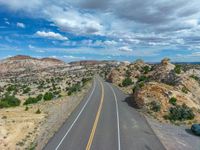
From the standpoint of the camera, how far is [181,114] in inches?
1268

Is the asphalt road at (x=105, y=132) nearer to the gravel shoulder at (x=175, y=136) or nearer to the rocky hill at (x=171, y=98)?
the gravel shoulder at (x=175, y=136)

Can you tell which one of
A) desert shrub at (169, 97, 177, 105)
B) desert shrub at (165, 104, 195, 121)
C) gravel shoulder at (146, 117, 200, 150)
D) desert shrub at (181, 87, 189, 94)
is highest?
desert shrub at (181, 87, 189, 94)

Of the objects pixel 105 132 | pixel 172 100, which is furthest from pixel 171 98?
pixel 105 132

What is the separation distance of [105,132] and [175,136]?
7427mm

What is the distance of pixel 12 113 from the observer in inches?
1470

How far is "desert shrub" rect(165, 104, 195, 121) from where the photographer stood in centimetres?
3197

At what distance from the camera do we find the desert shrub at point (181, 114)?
3197 centimetres

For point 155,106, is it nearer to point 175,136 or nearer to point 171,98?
point 171,98

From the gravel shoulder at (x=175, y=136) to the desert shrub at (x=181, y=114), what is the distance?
2.39m

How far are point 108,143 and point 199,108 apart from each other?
19.2 m

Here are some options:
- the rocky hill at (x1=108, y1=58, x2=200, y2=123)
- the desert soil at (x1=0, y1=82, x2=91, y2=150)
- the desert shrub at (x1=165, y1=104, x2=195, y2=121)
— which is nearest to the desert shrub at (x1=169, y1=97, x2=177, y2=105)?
the rocky hill at (x1=108, y1=58, x2=200, y2=123)

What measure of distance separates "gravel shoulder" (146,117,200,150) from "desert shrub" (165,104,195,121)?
7.85ft

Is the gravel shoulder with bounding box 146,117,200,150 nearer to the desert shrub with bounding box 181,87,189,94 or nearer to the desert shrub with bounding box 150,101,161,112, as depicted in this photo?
the desert shrub with bounding box 150,101,161,112

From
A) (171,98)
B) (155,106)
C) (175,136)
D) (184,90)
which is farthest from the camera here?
(184,90)
